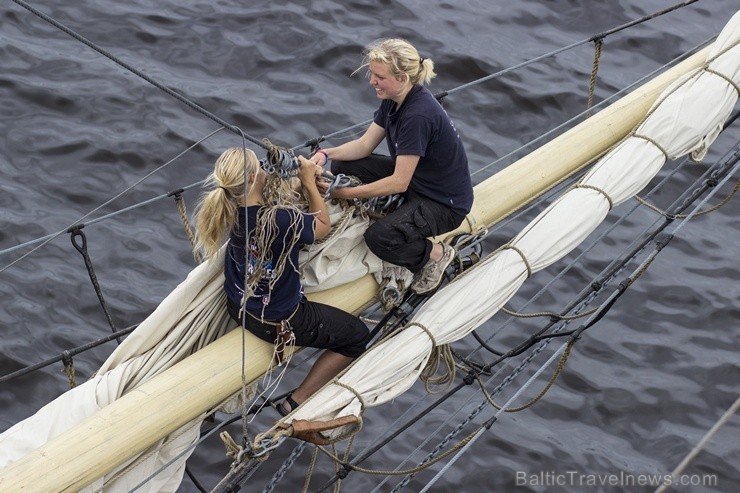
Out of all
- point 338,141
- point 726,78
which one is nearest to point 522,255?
point 726,78

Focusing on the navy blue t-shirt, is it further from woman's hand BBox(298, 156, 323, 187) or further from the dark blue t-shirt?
the dark blue t-shirt

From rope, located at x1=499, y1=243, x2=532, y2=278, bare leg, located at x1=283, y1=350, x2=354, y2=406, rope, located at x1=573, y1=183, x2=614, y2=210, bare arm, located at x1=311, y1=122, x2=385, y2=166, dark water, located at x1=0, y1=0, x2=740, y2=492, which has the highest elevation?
bare arm, located at x1=311, y1=122, x2=385, y2=166

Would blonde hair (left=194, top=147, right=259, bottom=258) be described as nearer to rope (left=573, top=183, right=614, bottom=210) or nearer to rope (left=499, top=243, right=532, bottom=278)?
rope (left=499, top=243, right=532, bottom=278)

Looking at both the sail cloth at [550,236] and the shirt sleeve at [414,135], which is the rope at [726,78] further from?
the shirt sleeve at [414,135]

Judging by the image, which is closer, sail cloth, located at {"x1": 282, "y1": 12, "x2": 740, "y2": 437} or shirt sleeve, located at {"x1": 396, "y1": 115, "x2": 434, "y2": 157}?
shirt sleeve, located at {"x1": 396, "y1": 115, "x2": 434, "y2": 157}

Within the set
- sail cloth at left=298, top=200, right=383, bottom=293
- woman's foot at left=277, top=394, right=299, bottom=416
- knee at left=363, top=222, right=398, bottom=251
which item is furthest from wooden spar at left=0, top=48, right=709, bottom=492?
woman's foot at left=277, top=394, right=299, bottom=416

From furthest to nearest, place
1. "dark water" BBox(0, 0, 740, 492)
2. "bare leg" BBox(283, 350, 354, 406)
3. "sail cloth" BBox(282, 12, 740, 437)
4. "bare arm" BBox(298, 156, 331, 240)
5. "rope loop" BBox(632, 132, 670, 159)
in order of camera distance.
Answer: "dark water" BBox(0, 0, 740, 492)
"rope loop" BBox(632, 132, 670, 159)
"bare leg" BBox(283, 350, 354, 406)
"sail cloth" BBox(282, 12, 740, 437)
"bare arm" BBox(298, 156, 331, 240)

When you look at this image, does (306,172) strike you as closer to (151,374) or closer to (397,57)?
(397,57)

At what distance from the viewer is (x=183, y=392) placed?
17.9ft

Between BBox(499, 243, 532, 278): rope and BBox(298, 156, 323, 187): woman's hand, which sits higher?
BBox(298, 156, 323, 187): woman's hand

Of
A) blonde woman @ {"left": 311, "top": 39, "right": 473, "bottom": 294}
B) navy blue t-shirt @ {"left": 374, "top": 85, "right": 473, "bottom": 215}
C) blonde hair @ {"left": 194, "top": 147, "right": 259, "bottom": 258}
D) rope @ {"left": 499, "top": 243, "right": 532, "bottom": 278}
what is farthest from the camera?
rope @ {"left": 499, "top": 243, "right": 532, "bottom": 278}

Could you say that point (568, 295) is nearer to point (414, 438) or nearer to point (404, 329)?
point (414, 438)

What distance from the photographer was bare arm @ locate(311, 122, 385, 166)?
6.32 meters

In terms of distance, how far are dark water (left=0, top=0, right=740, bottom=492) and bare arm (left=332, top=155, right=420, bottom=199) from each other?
227 centimetres
